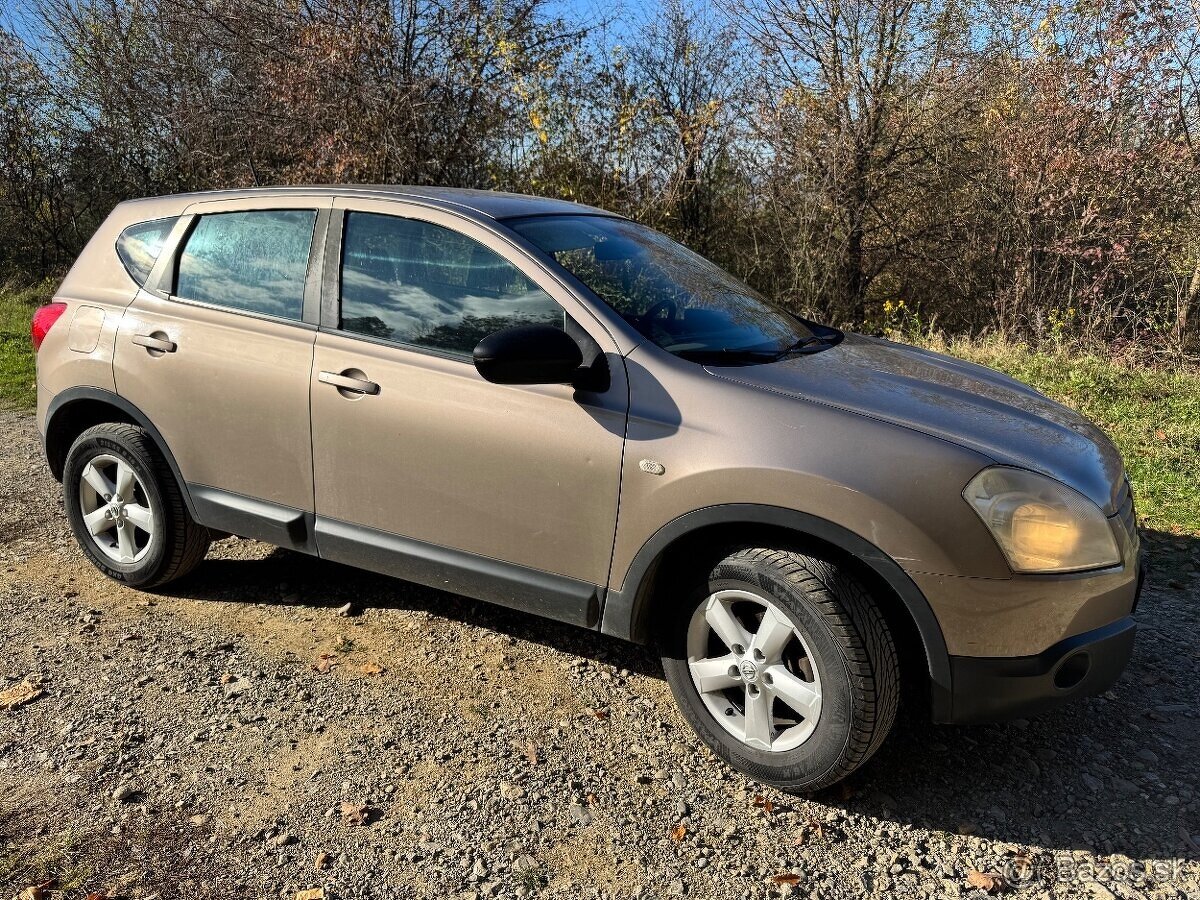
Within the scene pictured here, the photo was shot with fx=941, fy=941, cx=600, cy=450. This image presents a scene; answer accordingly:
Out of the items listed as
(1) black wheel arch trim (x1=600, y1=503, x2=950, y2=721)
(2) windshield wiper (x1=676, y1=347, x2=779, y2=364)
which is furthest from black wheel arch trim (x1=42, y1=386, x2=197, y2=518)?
(2) windshield wiper (x1=676, y1=347, x2=779, y2=364)

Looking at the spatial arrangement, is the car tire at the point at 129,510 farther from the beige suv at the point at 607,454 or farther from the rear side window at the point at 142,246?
the rear side window at the point at 142,246

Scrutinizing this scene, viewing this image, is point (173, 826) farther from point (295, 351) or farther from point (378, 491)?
point (295, 351)

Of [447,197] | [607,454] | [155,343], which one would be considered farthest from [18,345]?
[607,454]

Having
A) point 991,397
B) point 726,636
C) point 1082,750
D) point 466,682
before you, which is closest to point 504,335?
point 726,636

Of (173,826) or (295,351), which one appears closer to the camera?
(173,826)

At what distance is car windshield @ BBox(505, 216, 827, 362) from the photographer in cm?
333

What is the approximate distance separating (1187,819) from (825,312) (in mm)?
9383

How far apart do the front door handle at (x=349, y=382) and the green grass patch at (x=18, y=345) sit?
612 cm

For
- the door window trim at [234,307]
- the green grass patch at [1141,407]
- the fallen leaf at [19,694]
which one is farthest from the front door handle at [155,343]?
the green grass patch at [1141,407]

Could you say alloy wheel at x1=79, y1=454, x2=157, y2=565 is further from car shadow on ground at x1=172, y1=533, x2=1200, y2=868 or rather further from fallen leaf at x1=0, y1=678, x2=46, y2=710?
fallen leaf at x1=0, y1=678, x2=46, y2=710

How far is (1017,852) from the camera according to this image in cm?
279

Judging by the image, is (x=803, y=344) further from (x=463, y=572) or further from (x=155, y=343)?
(x=155, y=343)

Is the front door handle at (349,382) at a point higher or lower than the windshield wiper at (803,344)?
lower

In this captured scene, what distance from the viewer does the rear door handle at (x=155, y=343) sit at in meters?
4.00
